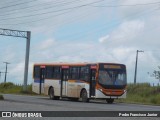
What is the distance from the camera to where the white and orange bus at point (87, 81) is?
3728cm

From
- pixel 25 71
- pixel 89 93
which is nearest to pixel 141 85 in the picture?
pixel 25 71

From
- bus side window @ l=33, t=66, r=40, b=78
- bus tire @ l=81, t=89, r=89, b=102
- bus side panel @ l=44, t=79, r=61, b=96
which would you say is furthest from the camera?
bus side window @ l=33, t=66, r=40, b=78

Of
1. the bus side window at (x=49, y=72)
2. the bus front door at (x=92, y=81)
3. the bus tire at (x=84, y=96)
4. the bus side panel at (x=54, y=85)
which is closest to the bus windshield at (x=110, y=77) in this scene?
the bus front door at (x=92, y=81)

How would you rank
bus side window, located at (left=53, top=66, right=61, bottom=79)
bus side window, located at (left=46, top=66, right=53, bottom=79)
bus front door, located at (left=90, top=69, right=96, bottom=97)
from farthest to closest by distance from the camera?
bus side window, located at (left=46, top=66, right=53, bottom=79)
bus side window, located at (left=53, top=66, right=61, bottom=79)
bus front door, located at (left=90, top=69, right=96, bottom=97)

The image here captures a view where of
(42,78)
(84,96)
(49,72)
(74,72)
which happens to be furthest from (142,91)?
(84,96)

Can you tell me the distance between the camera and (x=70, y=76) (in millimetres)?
39875

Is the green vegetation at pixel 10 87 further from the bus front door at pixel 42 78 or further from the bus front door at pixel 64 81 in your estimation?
the bus front door at pixel 64 81

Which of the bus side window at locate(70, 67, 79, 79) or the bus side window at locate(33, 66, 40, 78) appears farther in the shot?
the bus side window at locate(33, 66, 40, 78)

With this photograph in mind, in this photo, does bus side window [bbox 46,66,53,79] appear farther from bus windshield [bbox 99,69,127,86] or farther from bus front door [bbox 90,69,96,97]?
bus windshield [bbox 99,69,127,86]

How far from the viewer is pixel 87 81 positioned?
38.0 m

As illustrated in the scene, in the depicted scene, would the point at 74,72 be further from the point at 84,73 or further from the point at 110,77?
the point at 110,77

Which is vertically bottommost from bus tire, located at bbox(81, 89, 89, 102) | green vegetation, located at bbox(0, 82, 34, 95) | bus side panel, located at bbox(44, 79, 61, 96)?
green vegetation, located at bbox(0, 82, 34, 95)

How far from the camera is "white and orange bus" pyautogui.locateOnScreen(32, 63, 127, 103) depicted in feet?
122

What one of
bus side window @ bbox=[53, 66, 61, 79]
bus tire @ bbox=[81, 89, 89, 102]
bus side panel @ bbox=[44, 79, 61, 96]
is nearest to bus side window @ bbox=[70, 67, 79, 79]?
bus tire @ bbox=[81, 89, 89, 102]
